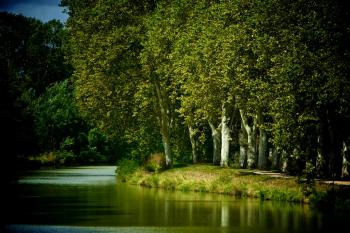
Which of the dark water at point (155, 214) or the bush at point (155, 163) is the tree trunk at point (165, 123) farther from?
the dark water at point (155, 214)

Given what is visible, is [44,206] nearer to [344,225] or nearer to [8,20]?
[344,225]

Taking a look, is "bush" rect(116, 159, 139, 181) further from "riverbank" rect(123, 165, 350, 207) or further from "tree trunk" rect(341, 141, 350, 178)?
"tree trunk" rect(341, 141, 350, 178)

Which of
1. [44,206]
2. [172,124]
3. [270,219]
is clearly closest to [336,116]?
[270,219]

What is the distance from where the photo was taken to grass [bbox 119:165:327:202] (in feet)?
143

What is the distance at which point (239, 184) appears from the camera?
4781cm

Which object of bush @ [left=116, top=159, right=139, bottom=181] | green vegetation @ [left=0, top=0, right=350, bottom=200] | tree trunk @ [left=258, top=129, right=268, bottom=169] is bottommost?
bush @ [left=116, top=159, right=139, bottom=181]

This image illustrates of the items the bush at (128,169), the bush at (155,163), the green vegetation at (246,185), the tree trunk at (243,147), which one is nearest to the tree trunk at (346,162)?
the green vegetation at (246,185)

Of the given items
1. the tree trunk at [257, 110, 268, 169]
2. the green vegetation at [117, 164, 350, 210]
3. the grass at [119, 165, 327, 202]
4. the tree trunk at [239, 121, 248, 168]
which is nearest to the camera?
the green vegetation at [117, 164, 350, 210]

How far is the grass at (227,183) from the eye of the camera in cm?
4372

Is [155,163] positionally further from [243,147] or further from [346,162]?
[346,162]

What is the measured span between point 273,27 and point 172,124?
2400 cm

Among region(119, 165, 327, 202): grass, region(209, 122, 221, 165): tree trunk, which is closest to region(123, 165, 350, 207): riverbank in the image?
region(119, 165, 327, 202): grass

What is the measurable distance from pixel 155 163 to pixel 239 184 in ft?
53.4

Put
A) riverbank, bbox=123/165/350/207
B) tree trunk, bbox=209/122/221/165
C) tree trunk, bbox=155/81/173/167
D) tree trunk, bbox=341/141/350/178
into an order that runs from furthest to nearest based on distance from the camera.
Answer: tree trunk, bbox=155/81/173/167 < tree trunk, bbox=209/122/221/165 < tree trunk, bbox=341/141/350/178 < riverbank, bbox=123/165/350/207
